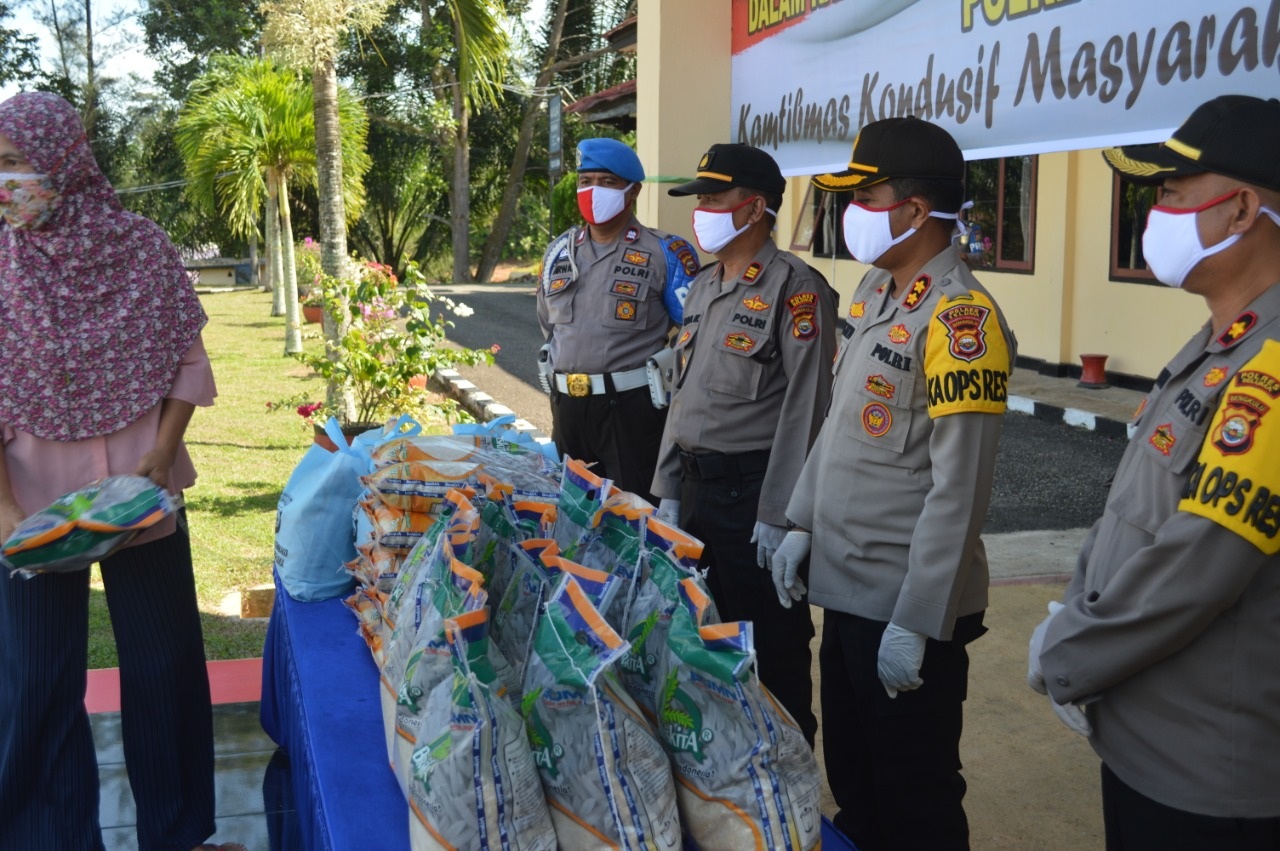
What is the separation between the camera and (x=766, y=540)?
3.03 m

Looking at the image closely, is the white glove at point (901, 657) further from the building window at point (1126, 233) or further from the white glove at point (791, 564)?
the building window at point (1126, 233)

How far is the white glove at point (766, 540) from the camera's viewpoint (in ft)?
9.89

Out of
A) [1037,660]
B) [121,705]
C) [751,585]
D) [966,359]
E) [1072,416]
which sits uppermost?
[966,359]

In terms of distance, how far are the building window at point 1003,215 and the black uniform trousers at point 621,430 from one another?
7726mm

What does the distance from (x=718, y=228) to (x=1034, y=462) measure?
212 inches

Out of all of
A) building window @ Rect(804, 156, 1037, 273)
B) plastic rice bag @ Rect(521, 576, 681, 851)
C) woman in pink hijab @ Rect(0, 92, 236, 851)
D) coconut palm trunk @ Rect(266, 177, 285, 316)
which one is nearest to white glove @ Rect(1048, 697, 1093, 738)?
plastic rice bag @ Rect(521, 576, 681, 851)

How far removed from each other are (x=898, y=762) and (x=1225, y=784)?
0.78 m

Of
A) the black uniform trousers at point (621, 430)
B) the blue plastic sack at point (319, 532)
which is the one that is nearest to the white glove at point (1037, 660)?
the blue plastic sack at point (319, 532)

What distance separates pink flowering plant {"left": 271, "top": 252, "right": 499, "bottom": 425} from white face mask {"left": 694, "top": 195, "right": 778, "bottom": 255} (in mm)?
3601

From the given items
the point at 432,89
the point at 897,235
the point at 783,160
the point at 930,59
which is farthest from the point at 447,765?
the point at 432,89

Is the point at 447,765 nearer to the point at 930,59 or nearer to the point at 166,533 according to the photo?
the point at 166,533

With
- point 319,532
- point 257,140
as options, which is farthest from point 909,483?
point 257,140

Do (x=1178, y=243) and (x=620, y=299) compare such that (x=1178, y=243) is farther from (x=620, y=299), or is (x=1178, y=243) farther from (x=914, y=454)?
(x=620, y=299)

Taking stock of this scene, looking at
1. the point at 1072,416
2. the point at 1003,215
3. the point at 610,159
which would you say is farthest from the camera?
the point at 1003,215
